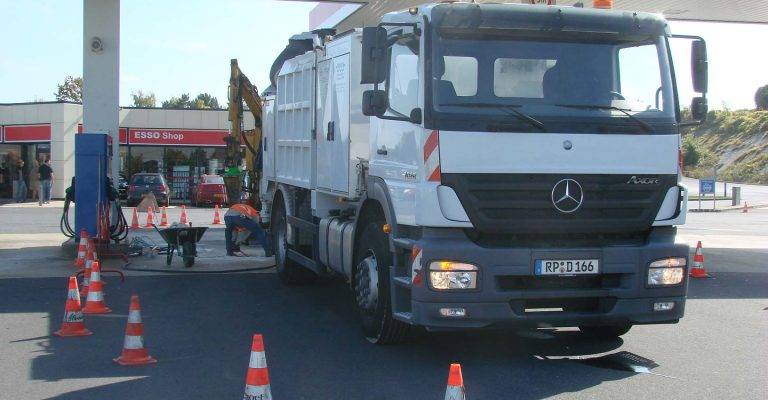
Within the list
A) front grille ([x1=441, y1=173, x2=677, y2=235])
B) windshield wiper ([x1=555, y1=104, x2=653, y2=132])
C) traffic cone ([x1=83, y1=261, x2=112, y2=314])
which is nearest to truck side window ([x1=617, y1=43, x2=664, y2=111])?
windshield wiper ([x1=555, y1=104, x2=653, y2=132])

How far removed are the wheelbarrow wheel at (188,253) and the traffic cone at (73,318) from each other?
568 cm

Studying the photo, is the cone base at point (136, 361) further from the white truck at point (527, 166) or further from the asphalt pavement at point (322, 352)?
the white truck at point (527, 166)

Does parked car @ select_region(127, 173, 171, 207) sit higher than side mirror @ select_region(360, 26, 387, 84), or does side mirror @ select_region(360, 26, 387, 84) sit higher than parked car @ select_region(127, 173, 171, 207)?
side mirror @ select_region(360, 26, 387, 84)

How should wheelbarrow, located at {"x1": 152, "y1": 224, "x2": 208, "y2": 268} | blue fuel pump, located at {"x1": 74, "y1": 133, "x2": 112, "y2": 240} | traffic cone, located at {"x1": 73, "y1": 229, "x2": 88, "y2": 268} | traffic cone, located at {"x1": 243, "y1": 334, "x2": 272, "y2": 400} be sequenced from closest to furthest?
traffic cone, located at {"x1": 243, "y1": 334, "x2": 272, "y2": 400} < wheelbarrow, located at {"x1": 152, "y1": 224, "x2": 208, "y2": 268} < traffic cone, located at {"x1": 73, "y1": 229, "x2": 88, "y2": 268} < blue fuel pump, located at {"x1": 74, "y1": 133, "x2": 112, "y2": 240}

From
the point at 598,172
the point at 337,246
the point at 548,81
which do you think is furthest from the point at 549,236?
the point at 337,246

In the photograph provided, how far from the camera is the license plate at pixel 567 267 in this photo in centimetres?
725

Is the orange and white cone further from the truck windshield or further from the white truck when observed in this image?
the truck windshield

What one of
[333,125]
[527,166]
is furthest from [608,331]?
[333,125]

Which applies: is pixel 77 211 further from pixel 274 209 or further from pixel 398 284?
pixel 398 284

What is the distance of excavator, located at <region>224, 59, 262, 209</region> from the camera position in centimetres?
1789

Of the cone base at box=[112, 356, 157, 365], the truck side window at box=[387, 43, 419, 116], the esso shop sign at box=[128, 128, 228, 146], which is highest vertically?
the esso shop sign at box=[128, 128, 228, 146]

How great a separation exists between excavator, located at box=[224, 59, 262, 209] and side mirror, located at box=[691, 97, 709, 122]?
10.7 meters

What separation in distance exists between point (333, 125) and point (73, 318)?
11.7 ft

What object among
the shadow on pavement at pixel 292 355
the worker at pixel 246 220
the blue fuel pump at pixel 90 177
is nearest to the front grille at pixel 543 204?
the shadow on pavement at pixel 292 355
